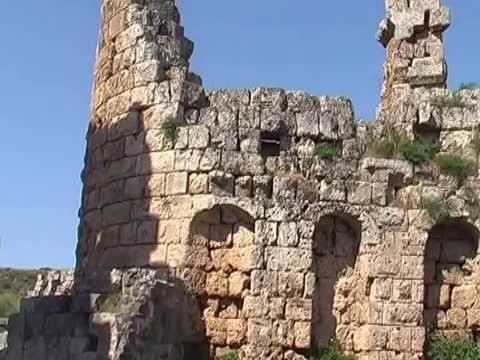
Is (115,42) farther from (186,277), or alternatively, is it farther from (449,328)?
(449,328)

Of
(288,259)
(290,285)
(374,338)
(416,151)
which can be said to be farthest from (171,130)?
(374,338)

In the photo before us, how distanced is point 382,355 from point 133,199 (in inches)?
156

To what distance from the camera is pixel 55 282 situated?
16.4 metres

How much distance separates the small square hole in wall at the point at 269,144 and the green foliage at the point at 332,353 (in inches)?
105

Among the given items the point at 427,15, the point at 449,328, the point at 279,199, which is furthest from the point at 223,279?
the point at 427,15

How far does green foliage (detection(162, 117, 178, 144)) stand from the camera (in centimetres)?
1160

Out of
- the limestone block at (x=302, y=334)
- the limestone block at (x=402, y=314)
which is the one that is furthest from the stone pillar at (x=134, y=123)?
the limestone block at (x=402, y=314)

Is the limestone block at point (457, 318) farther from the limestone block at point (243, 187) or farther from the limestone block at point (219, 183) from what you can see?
the limestone block at point (219, 183)

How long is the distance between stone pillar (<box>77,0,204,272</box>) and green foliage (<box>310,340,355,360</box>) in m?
2.42

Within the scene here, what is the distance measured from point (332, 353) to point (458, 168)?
3.09 m

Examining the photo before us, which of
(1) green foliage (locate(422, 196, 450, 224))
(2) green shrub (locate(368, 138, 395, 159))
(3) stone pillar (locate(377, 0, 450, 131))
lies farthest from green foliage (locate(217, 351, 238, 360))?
(3) stone pillar (locate(377, 0, 450, 131))

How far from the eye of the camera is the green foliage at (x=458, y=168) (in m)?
11.7

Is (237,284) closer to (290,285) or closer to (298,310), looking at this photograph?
(290,285)

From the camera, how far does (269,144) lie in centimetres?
1170
